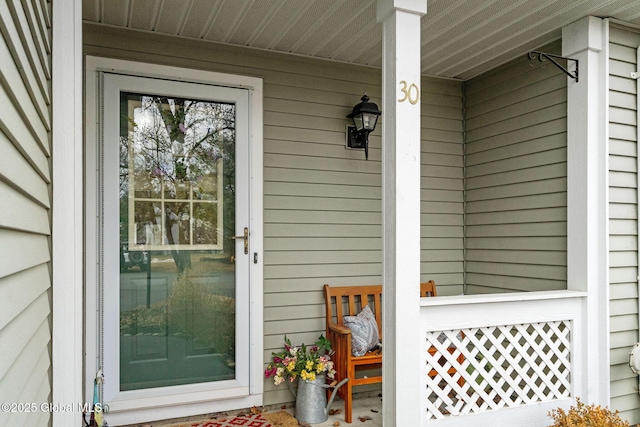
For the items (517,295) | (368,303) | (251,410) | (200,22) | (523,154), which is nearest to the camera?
(517,295)

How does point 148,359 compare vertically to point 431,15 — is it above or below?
below

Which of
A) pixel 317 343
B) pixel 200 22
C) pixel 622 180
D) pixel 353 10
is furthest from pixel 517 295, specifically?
pixel 200 22

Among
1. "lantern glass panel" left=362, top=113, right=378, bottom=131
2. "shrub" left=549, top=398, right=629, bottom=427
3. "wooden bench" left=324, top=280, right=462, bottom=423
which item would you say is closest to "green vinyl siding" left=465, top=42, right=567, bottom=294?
"wooden bench" left=324, top=280, right=462, bottom=423

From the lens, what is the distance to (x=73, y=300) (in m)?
1.74

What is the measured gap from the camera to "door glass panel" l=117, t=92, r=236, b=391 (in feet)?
10.8

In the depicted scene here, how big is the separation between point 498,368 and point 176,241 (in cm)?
223

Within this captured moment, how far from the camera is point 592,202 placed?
3172mm

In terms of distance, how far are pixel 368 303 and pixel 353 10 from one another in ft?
7.31

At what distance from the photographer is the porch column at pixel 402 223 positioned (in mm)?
2529

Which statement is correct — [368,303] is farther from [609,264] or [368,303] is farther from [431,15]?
[431,15]

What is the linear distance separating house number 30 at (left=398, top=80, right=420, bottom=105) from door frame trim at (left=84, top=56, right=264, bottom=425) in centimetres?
138

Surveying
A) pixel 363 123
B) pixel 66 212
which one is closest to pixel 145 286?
pixel 66 212

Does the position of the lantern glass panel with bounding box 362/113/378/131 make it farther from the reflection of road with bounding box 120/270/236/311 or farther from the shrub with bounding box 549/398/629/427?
the shrub with bounding box 549/398/629/427

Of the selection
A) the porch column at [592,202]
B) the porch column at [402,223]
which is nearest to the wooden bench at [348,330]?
the porch column at [402,223]
